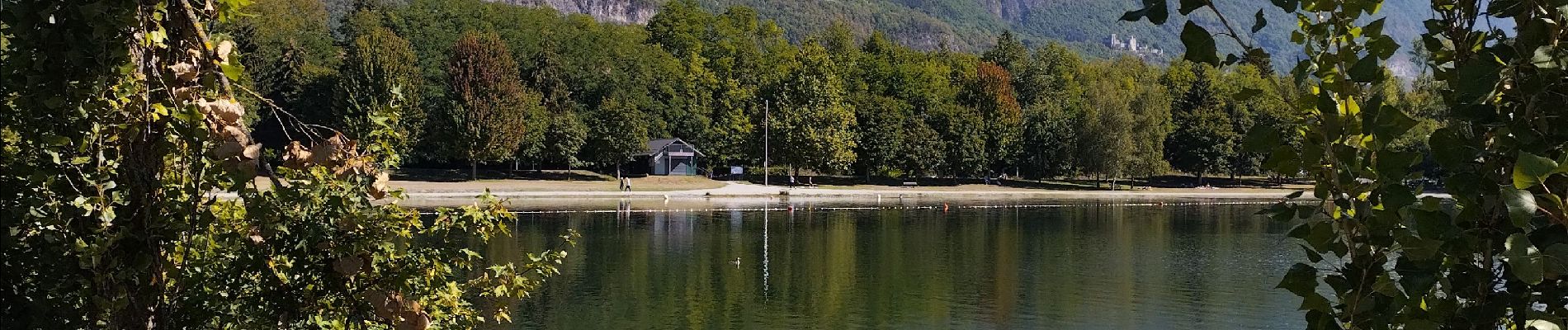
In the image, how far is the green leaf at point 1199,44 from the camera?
282 centimetres

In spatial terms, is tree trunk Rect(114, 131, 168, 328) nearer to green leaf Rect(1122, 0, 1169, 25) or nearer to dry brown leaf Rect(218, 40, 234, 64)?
dry brown leaf Rect(218, 40, 234, 64)

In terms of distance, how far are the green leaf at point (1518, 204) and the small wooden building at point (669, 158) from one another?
81.9 meters

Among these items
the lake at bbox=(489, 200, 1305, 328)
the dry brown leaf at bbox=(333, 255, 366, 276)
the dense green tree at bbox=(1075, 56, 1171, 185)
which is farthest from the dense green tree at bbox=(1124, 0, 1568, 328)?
the dense green tree at bbox=(1075, 56, 1171, 185)

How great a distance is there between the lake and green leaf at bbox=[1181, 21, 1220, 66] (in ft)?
71.5

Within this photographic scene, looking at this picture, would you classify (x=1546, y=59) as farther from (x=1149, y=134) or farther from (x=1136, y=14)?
(x=1149, y=134)

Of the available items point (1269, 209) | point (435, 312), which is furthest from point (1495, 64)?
point (435, 312)

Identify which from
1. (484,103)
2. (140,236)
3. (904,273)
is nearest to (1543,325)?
(140,236)

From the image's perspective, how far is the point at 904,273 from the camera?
110 ft

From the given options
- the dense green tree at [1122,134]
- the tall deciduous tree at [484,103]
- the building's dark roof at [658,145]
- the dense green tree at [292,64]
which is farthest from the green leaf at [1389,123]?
the dense green tree at [1122,134]

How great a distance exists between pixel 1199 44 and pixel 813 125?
8152 cm

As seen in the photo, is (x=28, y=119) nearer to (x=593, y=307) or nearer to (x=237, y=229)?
(x=237, y=229)

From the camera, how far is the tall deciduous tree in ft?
243

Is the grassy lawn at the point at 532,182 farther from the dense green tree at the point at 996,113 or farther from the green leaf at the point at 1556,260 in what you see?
the green leaf at the point at 1556,260

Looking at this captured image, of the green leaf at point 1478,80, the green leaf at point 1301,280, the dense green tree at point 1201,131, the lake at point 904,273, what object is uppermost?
the dense green tree at point 1201,131
